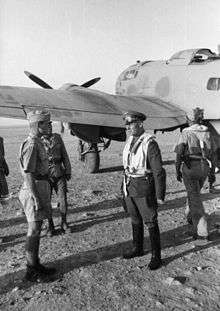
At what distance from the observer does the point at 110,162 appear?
1622 cm

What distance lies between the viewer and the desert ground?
448 centimetres

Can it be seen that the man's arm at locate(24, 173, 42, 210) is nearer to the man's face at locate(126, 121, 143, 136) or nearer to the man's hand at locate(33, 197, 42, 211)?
the man's hand at locate(33, 197, 42, 211)

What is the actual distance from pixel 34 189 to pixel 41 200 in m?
0.23

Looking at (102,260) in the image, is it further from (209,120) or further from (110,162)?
(110,162)

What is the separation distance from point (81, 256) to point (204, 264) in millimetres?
1854

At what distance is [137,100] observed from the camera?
13.9 metres

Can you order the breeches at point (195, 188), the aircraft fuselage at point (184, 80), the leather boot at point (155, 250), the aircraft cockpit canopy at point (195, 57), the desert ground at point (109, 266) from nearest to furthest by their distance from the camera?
the desert ground at point (109, 266), the leather boot at point (155, 250), the breeches at point (195, 188), the aircraft fuselage at point (184, 80), the aircraft cockpit canopy at point (195, 57)

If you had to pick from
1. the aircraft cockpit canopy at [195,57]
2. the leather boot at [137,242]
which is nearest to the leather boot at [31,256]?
the leather boot at [137,242]

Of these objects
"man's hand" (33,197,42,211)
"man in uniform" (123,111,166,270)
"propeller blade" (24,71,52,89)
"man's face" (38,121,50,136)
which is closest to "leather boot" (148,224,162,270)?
"man in uniform" (123,111,166,270)

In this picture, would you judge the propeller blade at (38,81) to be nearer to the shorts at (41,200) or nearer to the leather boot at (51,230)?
the leather boot at (51,230)

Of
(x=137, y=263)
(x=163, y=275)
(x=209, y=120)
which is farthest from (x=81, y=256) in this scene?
(x=209, y=120)

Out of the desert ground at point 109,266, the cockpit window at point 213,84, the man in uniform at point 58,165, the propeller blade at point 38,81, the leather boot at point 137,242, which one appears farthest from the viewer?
the propeller blade at point 38,81

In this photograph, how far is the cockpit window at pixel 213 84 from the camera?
12.6 m

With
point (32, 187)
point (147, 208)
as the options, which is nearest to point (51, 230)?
point (32, 187)
